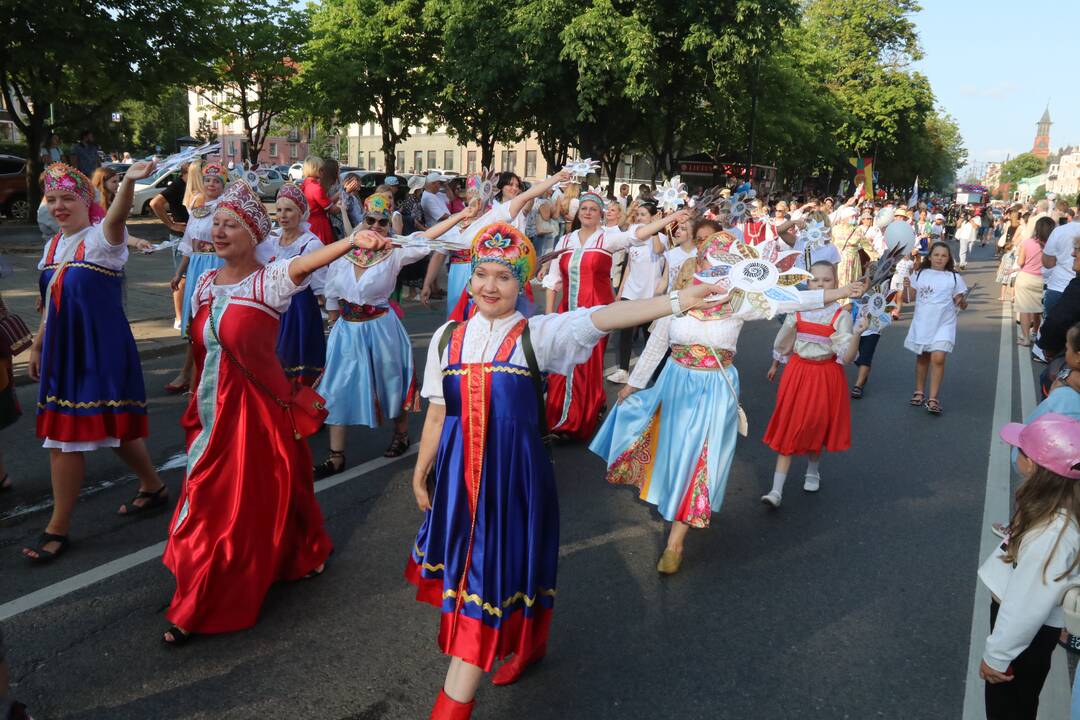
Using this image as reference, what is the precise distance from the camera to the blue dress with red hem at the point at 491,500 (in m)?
2.98

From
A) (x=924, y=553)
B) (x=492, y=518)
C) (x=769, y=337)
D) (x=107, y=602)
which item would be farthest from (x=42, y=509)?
(x=769, y=337)

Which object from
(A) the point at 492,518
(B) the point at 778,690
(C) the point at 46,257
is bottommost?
(B) the point at 778,690

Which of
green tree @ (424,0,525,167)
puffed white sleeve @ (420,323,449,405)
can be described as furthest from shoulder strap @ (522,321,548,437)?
green tree @ (424,0,525,167)

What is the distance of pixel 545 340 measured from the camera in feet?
10.0

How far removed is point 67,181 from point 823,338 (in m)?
4.81

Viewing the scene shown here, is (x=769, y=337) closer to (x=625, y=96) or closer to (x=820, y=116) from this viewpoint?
(x=625, y=96)

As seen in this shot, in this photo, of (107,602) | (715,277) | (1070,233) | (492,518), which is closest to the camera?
(492,518)

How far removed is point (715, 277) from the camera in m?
3.37

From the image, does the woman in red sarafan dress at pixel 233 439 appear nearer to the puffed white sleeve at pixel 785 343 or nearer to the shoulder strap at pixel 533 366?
the shoulder strap at pixel 533 366

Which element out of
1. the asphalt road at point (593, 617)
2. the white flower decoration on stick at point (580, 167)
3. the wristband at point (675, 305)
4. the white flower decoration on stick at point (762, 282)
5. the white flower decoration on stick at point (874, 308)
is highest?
the white flower decoration on stick at point (580, 167)

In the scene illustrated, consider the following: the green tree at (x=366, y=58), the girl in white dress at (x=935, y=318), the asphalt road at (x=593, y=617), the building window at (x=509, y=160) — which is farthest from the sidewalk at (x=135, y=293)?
the building window at (x=509, y=160)

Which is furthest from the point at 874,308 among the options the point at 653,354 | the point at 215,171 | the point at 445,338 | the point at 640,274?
the point at 215,171

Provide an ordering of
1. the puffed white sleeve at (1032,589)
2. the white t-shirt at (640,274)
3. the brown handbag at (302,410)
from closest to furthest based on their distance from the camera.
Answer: the puffed white sleeve at (1032,589), the brown handbag at (302,410), the white t-shirt at (640,274)

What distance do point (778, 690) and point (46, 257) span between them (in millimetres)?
4378
